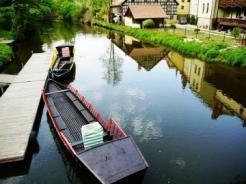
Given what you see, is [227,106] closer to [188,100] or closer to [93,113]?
[188,100]

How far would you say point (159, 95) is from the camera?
21156mm

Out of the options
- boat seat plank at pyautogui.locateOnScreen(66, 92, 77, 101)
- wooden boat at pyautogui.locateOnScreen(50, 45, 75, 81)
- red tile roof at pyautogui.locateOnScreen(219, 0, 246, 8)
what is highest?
red tile roof at pyautogui.locateOnScreen(219, 0, 246, 8)

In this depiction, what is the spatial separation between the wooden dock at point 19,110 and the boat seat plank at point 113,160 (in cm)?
365

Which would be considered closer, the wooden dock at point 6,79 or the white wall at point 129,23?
the wooden dock at point 6,79

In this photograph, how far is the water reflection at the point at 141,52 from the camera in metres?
31.6

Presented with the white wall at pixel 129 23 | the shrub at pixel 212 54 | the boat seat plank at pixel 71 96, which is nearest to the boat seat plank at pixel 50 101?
the boat seat plank at pixel 71 96

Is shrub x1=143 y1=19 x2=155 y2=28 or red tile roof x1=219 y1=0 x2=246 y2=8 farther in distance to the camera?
shrub x1=143 y1=19 x2=155 y2=28

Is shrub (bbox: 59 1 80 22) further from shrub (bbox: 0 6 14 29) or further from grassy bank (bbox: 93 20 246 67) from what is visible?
grassy bank (bbox: 93 20 246 67)

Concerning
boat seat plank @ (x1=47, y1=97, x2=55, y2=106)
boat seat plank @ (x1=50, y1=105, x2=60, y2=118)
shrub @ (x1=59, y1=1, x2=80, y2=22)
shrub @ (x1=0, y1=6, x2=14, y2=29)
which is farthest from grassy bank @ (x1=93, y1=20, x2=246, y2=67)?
shrub @ (x1=59, y1=1, x2=80, y2=22)

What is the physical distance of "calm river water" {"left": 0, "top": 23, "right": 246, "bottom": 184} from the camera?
11961 mm

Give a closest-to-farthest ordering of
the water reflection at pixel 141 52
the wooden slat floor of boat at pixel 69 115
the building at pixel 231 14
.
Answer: the wooden slat floor of boat at pixel 69 115, the water reflection at pixel 141 52, the building at pixel 231 14

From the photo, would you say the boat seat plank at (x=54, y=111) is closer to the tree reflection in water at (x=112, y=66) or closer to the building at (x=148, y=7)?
the tree reflection in water at (x=112, y=66)

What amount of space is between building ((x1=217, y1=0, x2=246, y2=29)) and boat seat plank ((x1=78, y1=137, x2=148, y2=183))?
3515cm

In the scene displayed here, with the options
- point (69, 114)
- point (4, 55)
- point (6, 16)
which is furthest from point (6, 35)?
point (69, 114)
